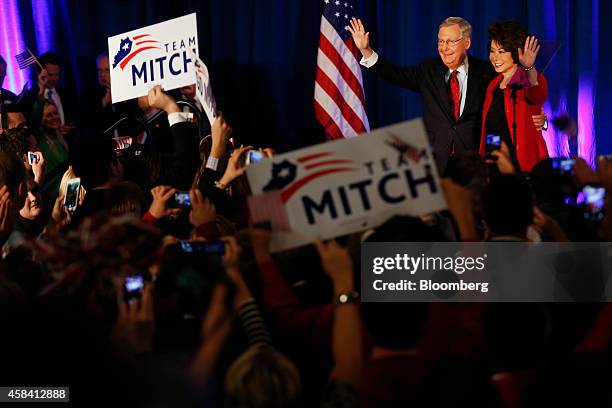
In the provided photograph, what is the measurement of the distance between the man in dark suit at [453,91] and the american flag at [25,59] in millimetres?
2541

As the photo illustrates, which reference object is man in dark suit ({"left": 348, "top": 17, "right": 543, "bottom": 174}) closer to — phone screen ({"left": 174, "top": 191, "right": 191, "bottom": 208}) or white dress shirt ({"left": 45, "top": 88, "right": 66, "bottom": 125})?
white dress shirt ({"left": 45, "top": 88, "right": 66, "bottom": 125})

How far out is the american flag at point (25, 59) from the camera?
22.2 feet

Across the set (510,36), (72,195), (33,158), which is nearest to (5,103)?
(33,158)

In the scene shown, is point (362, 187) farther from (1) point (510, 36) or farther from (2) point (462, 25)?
(2) point (462, 25)

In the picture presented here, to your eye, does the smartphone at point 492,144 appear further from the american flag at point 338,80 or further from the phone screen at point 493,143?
the american flag at point 338,80

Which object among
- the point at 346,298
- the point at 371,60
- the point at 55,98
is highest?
the point at 371,60

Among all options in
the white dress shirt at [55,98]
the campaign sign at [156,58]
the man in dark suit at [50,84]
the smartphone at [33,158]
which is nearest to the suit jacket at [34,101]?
the man in dark suit at [50,84]

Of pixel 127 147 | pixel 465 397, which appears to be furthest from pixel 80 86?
pixel 465 397

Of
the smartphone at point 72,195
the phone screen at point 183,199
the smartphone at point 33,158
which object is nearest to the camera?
the phone screen at point 183,199

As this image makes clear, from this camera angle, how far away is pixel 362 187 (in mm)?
2443

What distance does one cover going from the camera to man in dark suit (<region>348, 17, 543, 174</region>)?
5793 mm

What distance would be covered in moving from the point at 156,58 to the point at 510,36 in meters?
2.17

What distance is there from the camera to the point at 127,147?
230 inches

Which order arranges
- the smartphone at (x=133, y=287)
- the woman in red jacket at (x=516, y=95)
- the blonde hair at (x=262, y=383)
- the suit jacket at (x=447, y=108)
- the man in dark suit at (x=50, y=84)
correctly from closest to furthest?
the blonde hair at (x=262, y=383) < the smartphone at (x=133, y=287) < the woman in red jacket at (x=516, y=95) < the suit jacket at (x=447, y=108) < the man in dark suit at (x=50, y=84)
